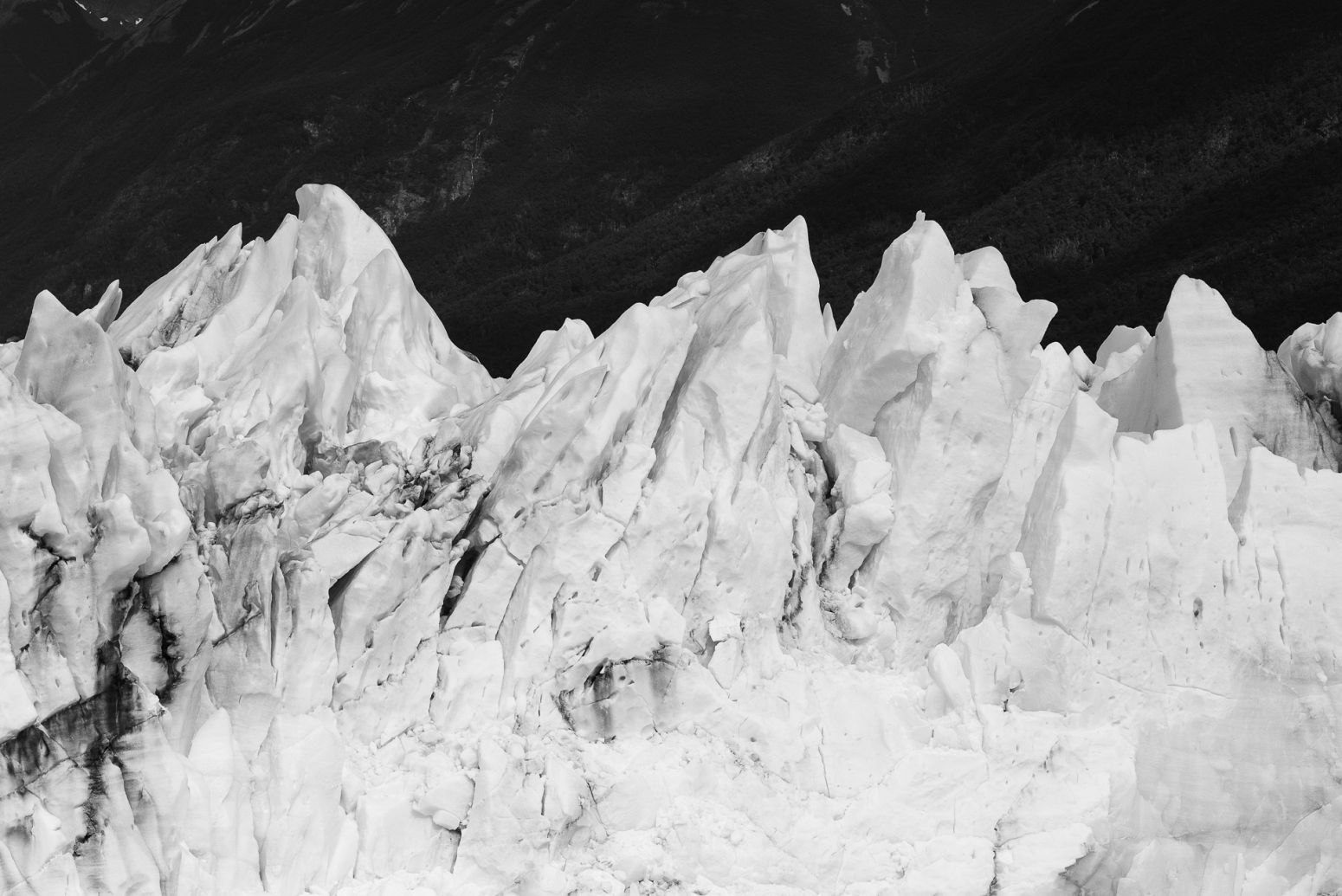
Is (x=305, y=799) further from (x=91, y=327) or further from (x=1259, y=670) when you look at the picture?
(x=1259, y=670)

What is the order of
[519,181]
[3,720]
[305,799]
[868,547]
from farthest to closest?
1. [519,181]
2. [868,547]
3. [305,799]
4. [3,720]

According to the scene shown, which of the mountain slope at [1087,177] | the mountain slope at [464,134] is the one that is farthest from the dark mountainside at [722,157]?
the mountain slope at [464,134]

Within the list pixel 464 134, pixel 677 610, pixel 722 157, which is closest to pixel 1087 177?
pixel 722 157

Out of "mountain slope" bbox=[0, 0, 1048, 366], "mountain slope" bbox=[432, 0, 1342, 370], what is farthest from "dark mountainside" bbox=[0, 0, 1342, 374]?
"mountain slope" bbox=[0, 0, 1048, 366]

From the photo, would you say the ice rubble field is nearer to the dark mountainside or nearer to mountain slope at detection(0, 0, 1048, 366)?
the dark mountainside

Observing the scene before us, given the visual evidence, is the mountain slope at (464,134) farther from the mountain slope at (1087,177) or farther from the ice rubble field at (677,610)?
the ice rubble field at (677,610)

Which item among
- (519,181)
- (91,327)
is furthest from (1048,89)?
(91,327)
